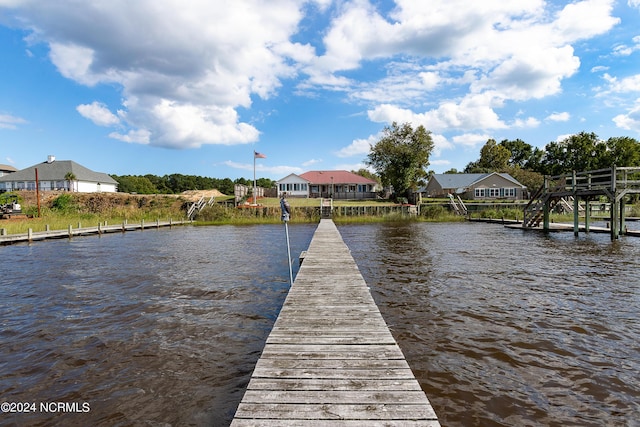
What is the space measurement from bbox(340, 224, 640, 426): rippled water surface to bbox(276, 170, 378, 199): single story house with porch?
4612cm

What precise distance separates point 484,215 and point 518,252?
26.4 metres

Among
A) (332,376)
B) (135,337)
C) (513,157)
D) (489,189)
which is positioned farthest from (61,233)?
(513,157)

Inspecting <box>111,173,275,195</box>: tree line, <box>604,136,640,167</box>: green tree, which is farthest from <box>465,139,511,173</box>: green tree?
<box>111,173,275,195</box>: tree line

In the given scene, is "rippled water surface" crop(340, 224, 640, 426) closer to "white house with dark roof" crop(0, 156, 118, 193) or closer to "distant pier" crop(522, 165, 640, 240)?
"distant pier" crop(522, 165, 640, 240)

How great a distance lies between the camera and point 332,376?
13.0ft

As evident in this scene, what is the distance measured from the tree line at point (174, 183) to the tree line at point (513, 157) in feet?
128

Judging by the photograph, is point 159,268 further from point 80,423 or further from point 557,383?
point 557,383

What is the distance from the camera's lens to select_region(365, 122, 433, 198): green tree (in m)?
56.6

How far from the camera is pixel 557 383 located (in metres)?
5.27

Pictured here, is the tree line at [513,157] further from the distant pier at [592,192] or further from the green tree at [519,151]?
the distant pier at [592,192]

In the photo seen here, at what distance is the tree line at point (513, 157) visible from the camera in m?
57.2

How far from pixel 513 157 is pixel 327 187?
67.3m

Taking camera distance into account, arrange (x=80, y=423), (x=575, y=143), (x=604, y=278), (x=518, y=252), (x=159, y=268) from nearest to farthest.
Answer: (x=80, y=423) < (x=604, y=278) < (x=159, y=268) < (x=518, y=252) < (x=575, y=143)

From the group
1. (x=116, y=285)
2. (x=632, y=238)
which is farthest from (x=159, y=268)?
(x=632, y=238)
